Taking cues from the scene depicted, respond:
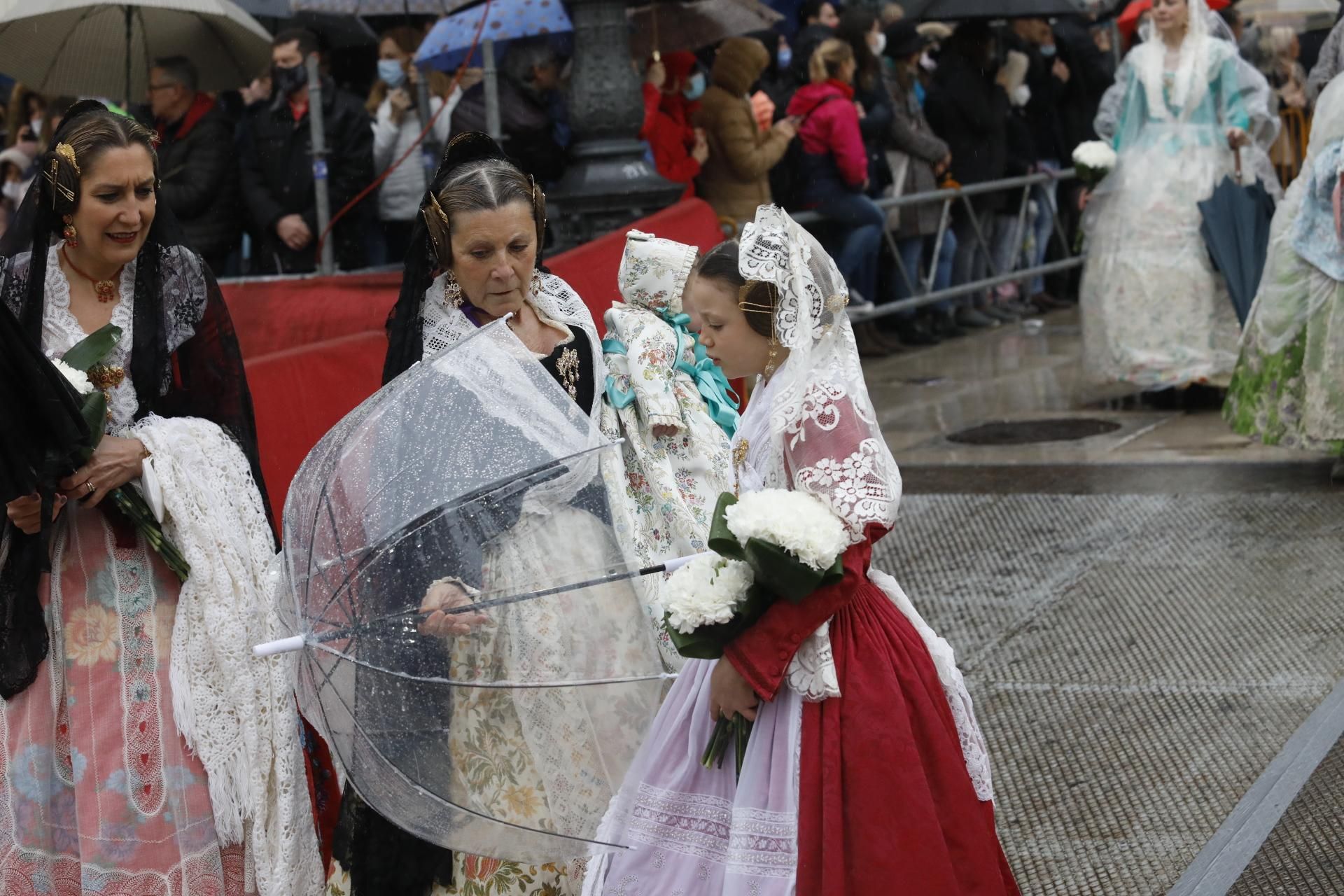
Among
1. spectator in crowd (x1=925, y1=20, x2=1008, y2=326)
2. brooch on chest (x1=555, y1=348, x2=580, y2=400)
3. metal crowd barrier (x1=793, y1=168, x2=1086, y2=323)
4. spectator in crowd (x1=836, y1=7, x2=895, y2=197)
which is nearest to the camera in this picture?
brooch on chest (x1=555, y1=348, x2=580, y2=400)

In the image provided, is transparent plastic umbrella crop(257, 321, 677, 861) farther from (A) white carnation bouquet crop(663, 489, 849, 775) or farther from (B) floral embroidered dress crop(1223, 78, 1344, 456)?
(B) floral embroidered dress crop(1223, 78, 1344, 456)

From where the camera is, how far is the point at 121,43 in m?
8.19

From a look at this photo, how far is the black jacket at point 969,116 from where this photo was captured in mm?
12500

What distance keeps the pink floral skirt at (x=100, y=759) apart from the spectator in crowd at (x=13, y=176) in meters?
7.10

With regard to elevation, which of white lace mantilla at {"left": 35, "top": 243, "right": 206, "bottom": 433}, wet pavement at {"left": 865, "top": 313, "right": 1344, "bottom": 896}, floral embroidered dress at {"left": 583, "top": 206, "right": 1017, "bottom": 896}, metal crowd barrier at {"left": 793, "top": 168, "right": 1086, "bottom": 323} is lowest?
wet pavement at {"left": 865, "top": 313, "right": 1344, "bottom": 896}

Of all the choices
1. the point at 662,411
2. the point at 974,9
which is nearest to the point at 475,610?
the point at 662,411

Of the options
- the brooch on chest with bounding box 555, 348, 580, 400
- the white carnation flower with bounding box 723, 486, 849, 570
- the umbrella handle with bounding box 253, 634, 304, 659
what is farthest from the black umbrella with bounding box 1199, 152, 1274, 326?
the umbrella handle with bounding box 253, 634, 304, 659

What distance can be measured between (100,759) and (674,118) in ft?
21.5

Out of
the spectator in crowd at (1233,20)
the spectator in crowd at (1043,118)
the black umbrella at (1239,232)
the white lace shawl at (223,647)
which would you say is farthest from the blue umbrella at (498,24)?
the spectator in crowd at (1233,20)

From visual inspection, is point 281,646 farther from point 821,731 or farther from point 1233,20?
point 1233,20

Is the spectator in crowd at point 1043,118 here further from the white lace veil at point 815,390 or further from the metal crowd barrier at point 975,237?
the white lace veil at point 815,390

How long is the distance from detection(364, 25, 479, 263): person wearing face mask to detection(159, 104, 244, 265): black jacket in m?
0.79

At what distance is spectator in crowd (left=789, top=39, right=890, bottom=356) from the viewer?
10789mm

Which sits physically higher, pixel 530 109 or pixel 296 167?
pixel 530 109
